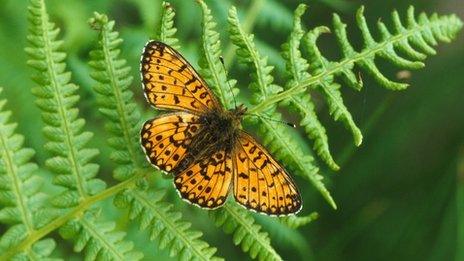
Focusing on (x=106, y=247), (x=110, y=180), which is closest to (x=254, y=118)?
(x=106, y=247)

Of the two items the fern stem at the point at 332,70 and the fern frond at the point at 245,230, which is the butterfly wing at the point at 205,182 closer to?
the fern frond at the point at 245,230

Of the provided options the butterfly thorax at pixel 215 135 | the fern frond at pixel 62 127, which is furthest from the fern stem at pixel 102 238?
the butterfly thorax at pixel 215 135

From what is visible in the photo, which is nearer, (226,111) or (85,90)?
(226,111)

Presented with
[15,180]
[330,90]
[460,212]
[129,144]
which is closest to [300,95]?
[330,90]

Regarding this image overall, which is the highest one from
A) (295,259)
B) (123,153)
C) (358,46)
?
(123,153)

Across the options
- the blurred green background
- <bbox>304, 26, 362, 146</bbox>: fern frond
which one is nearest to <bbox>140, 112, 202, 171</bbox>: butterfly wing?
<bbox>304, 26, 362, 146</bbox>: fern frond

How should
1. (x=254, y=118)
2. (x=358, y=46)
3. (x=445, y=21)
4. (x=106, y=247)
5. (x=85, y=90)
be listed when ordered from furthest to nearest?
(x=358, y=46)
(x=85, y=90)
(x=445, y=21)
(x=254, y=118)
(x=106, y=247)

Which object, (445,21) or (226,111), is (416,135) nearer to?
(445,21)

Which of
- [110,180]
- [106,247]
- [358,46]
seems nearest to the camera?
[106,247]
